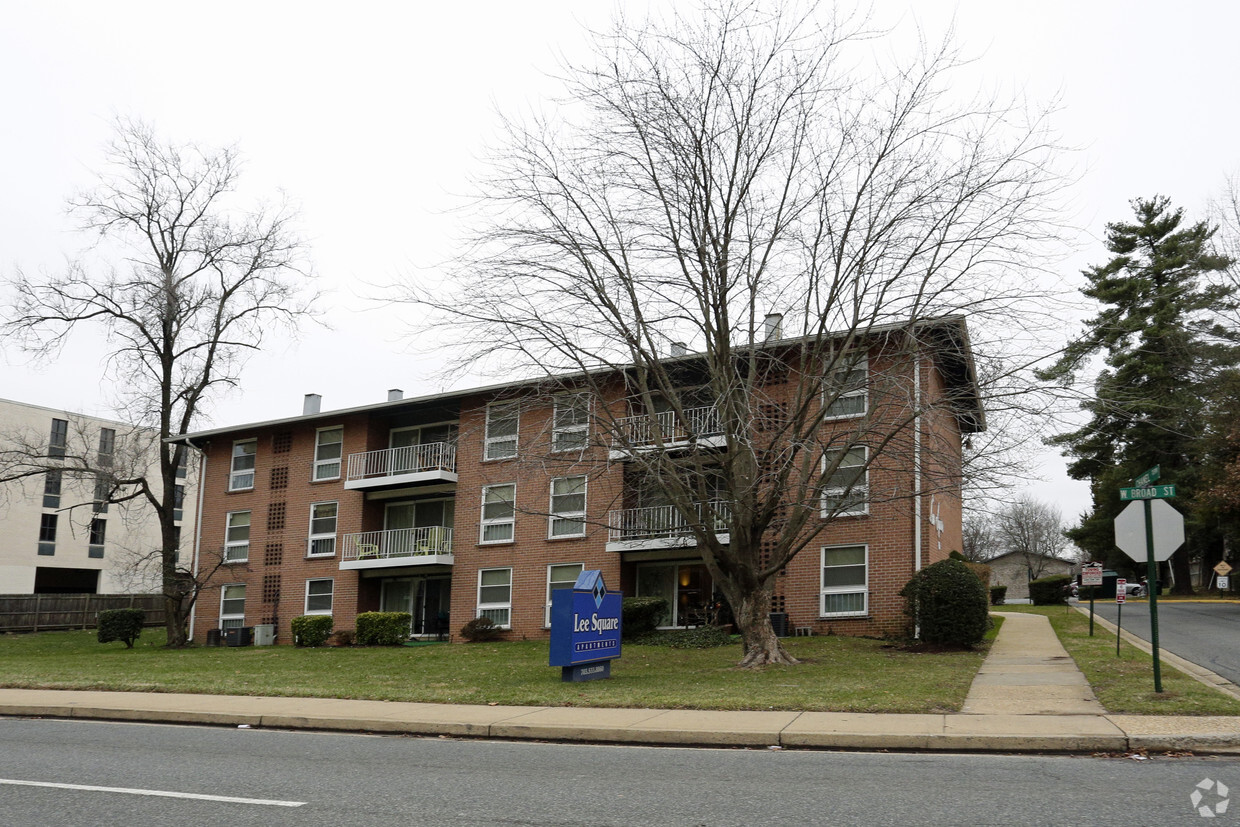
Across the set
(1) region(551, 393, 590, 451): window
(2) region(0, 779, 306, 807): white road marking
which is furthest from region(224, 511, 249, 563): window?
(2) region(0, 779, 306, 807): white road marking

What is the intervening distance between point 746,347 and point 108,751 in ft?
41.4

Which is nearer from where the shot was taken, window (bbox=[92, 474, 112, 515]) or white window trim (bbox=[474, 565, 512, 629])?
white window trim (bbox=[474, 565, 512, 629])

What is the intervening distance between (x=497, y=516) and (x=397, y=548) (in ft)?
12.6

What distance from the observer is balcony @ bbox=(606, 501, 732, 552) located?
82.5 feet

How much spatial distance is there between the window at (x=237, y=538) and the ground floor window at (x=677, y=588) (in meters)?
15.1

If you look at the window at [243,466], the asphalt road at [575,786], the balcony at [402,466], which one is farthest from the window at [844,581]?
the window at [243,466]

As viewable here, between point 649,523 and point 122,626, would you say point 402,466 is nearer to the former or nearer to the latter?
point 649,523

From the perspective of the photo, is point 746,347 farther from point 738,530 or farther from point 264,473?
point 264,473

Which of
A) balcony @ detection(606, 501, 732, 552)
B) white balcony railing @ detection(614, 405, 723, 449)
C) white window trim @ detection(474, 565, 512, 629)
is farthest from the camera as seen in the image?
white window trim @ detection(474, 565, 512, 629)

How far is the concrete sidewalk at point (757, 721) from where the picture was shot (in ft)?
30.7

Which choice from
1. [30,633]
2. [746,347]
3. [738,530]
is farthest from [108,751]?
[30,633]

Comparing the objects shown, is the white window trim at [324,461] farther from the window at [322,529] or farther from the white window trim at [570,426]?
the white window trim at [570,426]

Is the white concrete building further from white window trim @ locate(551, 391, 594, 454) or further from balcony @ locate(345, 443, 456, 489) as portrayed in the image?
white window trim @ locate(551, 391, 594, 454)

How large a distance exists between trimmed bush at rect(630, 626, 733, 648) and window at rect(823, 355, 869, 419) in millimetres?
5872
